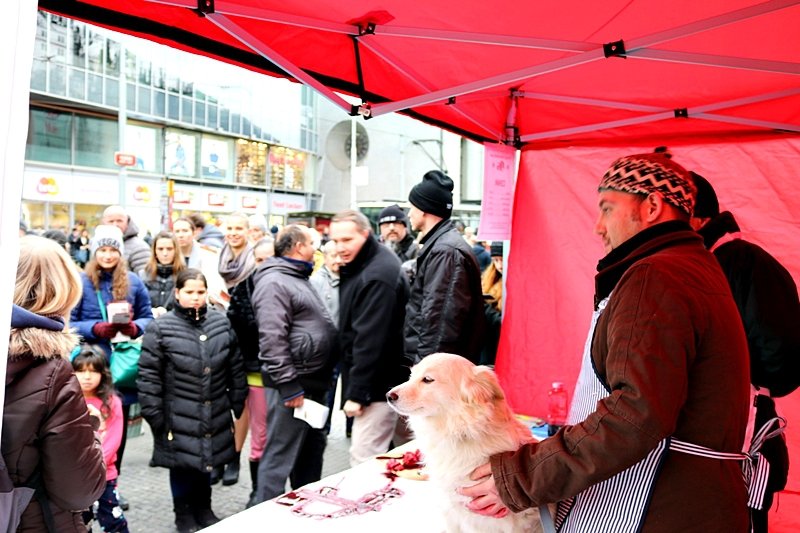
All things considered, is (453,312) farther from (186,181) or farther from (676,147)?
(186,181)

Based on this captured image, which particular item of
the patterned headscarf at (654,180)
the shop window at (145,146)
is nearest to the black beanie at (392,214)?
the patterned headscarf at (654,180)

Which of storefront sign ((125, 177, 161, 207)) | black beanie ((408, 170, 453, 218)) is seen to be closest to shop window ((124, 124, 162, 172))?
storefront sign ((125, 177, 161, 207))

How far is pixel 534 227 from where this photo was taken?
15.8ft

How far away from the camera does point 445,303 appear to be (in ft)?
12.5

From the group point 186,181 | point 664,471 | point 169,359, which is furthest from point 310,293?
point 186,181

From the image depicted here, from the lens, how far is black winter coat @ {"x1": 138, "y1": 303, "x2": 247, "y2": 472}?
4.22m

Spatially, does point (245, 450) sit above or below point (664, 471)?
below

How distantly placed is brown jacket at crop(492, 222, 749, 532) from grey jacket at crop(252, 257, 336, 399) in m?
2.52

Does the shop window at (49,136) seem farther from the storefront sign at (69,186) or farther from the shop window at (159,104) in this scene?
the shop window at (159,104)

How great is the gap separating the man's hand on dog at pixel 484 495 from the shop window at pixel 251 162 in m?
34.5

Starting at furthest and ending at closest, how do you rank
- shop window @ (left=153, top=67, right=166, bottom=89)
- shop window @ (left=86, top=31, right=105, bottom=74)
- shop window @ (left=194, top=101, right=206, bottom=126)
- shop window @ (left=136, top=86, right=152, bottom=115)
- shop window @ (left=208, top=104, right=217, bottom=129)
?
shop window @ (left=208, top=104, right=217, bottom=129), shop window @ (left=194, top=101, right=206, bottom=126), shop window @ (left=153, top=67, right=166, bottom=89), shop window @ (left=136, top=86, right=152, bottom=115), shop window @ (left=86, top=31, right=105, bottom=74)

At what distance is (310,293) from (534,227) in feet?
5.82

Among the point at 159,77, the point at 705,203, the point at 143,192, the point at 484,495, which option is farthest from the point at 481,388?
the point at 159,77

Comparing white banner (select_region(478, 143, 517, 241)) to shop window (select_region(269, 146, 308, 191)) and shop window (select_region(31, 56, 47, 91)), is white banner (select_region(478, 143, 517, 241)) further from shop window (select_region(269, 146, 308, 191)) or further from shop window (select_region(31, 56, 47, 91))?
shop window (select_region(269, 146, 308, 191))
